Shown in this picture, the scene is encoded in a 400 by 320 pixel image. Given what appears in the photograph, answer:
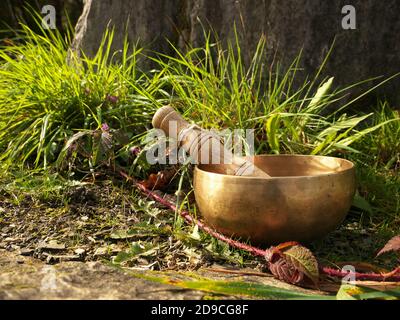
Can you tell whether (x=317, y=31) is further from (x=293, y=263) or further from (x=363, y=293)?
(x=363, y=293)

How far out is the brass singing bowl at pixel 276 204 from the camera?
6.98 ft

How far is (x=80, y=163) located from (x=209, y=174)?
42.5 inches

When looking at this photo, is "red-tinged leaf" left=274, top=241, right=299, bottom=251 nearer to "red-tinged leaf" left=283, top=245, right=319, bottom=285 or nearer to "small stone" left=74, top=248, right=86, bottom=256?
"red-tinged leaf" left=283, top=245, right=319, bottom=285

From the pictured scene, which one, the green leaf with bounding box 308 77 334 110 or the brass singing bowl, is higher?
the green leaf with bounding box 308 77 334 110

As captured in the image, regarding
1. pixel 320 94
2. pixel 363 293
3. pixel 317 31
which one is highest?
pixel 317 31

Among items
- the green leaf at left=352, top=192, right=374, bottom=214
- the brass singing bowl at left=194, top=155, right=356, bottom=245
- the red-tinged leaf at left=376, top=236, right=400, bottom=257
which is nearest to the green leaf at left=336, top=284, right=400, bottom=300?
the red-tinged leaf at left=376, top=236, right=400, bottom=257

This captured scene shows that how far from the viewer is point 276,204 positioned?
213 centimetres

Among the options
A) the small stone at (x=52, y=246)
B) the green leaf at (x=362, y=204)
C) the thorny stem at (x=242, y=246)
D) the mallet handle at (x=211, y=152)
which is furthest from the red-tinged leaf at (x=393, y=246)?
the small stone at (x=52, y=246)

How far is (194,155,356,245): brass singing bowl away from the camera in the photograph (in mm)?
2129

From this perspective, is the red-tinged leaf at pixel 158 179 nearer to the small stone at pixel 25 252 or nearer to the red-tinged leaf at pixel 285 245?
the small stone at pixel 25 252

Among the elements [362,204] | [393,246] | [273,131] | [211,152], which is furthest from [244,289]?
[273,131]
